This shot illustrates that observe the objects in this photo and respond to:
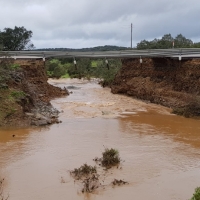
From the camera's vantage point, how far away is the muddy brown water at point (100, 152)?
34.0ft

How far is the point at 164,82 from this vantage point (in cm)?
3016

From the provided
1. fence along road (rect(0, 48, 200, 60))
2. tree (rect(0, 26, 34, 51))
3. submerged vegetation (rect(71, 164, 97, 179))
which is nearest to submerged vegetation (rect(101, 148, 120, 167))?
submerged vegetation (rect(71, 164, 97, 179))

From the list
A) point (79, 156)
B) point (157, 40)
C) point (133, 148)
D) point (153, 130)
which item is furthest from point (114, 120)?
point (157, 40)

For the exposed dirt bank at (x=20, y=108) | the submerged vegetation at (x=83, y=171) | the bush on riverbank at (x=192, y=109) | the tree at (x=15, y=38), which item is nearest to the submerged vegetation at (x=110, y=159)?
the submerged vegetation at (x=83, y=171)

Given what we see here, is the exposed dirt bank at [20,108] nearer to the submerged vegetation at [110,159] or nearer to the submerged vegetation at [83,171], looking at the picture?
the submerged vegetation at [110,159]

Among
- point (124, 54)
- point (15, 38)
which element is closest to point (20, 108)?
point (124, 54)

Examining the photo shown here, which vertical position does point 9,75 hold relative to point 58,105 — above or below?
above

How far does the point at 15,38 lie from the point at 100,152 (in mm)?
41702

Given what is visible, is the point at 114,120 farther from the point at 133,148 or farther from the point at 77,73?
the point at 77,73

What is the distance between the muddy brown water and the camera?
1036cm

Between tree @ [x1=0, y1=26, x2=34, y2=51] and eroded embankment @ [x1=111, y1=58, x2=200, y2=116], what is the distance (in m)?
21.0

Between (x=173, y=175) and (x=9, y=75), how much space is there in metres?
14.7

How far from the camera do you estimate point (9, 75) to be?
23.0 meters

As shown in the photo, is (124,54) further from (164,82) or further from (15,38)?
(15,38)
